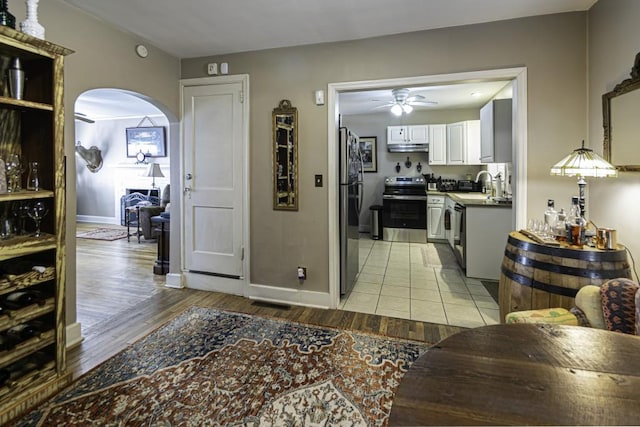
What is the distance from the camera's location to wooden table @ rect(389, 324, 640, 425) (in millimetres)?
660

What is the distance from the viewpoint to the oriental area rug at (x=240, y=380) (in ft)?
5.20

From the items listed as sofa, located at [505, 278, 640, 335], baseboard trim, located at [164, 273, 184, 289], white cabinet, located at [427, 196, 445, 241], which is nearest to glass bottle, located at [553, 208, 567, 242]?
sofa, located at [505, 278, 640, 335]

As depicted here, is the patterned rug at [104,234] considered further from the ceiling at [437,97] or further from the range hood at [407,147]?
the range hood at [407,147]

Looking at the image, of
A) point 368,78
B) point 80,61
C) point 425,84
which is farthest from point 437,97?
point 80,61

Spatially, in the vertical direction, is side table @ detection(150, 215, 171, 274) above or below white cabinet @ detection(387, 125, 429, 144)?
below

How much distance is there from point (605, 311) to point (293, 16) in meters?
2.60

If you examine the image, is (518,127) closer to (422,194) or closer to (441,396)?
(441,396)

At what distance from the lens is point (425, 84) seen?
2682 mm

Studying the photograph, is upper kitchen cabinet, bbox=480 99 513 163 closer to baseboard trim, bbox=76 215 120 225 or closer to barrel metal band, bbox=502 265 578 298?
barrel metal band, bbox=502 265 578 298

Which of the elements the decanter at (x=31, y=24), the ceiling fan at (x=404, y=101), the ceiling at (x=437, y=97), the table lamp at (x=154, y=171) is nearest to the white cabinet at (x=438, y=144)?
the ceiling at (x=437, y=97)

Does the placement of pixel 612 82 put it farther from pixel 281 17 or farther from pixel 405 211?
pixel 405 211

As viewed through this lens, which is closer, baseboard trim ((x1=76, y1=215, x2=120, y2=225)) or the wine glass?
the wine glass

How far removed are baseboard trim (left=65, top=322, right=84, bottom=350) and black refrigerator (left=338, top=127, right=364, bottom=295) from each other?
2.14 m

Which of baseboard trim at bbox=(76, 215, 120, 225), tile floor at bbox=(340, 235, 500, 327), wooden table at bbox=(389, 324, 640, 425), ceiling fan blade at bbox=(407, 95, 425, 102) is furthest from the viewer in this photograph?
baseboard trim at bbox=(76, 215, 120, 225)
